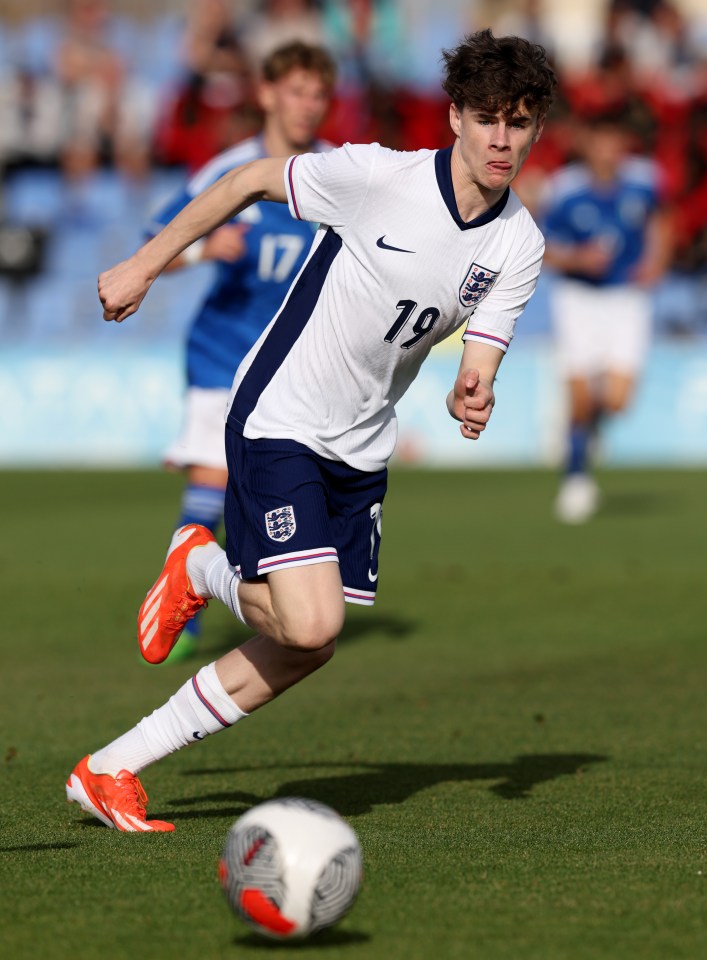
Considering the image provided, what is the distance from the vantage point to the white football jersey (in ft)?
15.0

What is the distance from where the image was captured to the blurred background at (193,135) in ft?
68.1

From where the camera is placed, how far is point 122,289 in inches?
173

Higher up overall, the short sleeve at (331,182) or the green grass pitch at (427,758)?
the short sleeve at (331,182)

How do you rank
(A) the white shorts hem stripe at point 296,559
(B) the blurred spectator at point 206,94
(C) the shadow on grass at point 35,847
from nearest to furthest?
(C) the shadow on grass at point 35,847 < (A) the white shorts hem stripe at point 296,559 < (B) the blurred spectator at point 206,94

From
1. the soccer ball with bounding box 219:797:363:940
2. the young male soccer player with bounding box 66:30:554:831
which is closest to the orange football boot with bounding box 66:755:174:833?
the young male soccer player with bounding box 66:30:554:831

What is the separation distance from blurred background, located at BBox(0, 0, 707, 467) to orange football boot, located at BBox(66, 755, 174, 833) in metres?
15.9

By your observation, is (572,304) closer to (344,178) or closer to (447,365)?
(447,365)

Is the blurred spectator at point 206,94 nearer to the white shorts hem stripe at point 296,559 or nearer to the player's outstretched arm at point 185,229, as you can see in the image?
the player's outstretched arm at point 185,229

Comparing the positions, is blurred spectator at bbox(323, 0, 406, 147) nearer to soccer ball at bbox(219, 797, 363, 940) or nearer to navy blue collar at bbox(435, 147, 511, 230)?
navy blue collar at bbox(435, 147, 511, 230)

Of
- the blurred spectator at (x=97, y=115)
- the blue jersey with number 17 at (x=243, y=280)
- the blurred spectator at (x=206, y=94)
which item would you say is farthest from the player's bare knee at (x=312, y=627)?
the blurred spectator at (x=97, y=115)

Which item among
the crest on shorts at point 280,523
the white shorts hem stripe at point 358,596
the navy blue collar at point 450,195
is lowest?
the white shorts hem stripe at point 358,596

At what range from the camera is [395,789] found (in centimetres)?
524

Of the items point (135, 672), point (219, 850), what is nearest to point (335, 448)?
point (219, 850)

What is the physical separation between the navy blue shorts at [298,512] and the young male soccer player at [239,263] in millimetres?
2579
